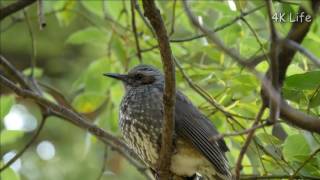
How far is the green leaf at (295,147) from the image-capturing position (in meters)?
3.27

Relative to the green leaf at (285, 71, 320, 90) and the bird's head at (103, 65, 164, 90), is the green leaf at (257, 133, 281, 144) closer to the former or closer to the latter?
the green leaf at (285, 71, 320, 90)

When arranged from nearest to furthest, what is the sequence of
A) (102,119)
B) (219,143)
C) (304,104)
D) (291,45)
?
(291,45)
(304,104)
(219,143)
(102,119)

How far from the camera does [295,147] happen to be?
3.30 m

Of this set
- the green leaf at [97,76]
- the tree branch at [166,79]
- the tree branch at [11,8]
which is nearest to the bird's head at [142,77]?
the green leaf at [97,76]

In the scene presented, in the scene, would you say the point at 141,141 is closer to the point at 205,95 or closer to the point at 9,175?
the point at 205,95

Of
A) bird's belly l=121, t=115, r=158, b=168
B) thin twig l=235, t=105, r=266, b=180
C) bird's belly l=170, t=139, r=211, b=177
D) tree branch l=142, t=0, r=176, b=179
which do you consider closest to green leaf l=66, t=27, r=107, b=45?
bird's belly l=121, t=115, r=158, b=168

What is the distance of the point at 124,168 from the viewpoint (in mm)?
7426

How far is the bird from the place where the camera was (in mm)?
3875

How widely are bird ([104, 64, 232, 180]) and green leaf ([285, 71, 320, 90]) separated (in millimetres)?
909

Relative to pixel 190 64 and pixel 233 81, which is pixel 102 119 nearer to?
pixel 190 64

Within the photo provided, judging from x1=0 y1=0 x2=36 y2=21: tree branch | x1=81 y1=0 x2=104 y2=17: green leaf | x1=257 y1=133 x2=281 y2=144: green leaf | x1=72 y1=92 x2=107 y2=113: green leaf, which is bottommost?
x1=72 y1=92 x2=107 y2=113: green leaf

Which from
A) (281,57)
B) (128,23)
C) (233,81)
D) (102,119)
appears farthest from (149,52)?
(281,57)

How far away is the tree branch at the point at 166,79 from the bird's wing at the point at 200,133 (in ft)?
1.16

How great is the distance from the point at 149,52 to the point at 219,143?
0.96 meters
